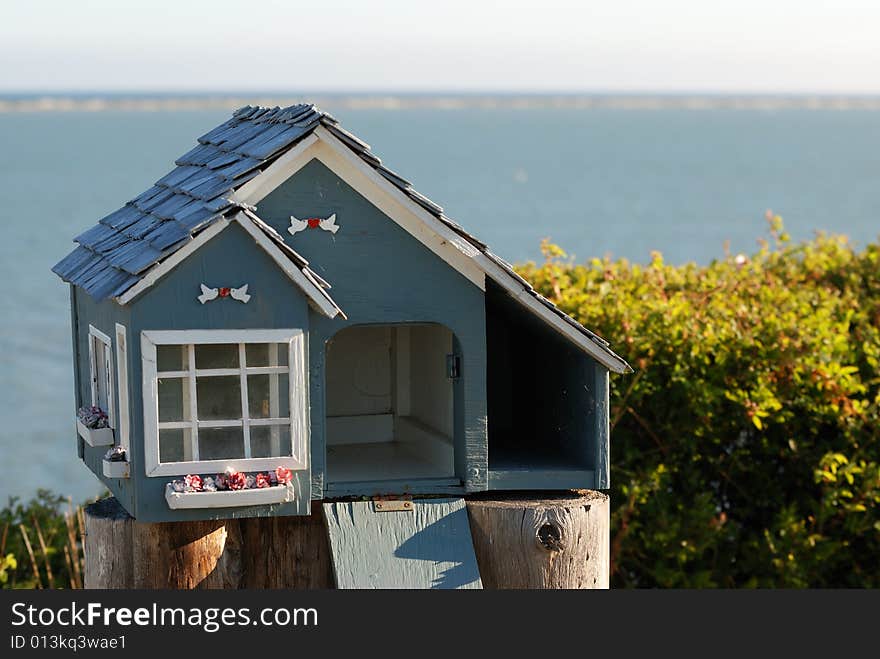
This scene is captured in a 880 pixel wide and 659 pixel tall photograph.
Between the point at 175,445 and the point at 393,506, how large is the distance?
0.99 m

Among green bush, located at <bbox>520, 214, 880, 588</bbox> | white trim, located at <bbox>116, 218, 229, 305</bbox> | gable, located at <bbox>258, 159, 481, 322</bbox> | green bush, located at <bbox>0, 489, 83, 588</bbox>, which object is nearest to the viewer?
white trim, located at <bbox>116, 218, 229, 305</bbox>

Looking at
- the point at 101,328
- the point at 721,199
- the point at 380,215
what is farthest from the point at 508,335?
the point at 721,199

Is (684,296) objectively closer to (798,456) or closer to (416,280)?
(798,456)

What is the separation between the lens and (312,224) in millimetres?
6523

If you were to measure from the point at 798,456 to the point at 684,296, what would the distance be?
4.28ft

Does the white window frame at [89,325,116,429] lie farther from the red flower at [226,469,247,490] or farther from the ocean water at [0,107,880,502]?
the ocean water at [0,107,880,502]

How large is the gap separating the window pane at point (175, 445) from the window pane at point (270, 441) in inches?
10.6

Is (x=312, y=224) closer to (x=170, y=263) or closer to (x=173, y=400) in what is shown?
(x=170, y=263)

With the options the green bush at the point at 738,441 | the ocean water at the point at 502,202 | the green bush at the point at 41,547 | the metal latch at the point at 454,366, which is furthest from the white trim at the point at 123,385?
the ocean water at the point at 502,202

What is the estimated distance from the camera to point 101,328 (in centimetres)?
688

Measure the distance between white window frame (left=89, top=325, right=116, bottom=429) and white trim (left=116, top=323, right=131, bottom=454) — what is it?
14 cm

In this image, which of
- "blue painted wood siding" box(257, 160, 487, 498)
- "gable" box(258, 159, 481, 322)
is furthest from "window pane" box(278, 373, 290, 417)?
"gable" box(258, 159, 481, 322)

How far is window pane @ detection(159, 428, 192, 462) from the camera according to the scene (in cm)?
635

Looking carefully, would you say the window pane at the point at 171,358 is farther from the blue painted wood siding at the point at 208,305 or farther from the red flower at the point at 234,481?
the red flower at the point at 234,481
